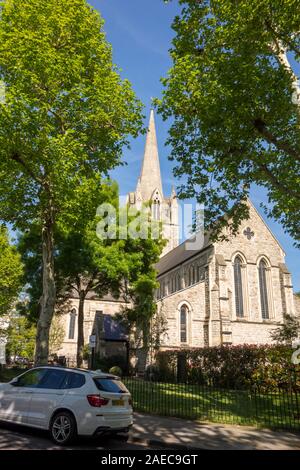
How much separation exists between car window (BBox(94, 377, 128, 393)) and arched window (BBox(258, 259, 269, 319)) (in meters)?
28.5

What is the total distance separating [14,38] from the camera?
1426 centimetres

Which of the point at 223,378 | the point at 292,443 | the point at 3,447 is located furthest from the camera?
the point at 223,378

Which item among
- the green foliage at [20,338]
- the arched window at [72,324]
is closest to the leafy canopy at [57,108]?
the arched window at [72,324]

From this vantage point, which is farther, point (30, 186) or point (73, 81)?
point (30, 186)

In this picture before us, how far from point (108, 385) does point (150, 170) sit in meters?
63.1

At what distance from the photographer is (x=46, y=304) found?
14859 millimetres

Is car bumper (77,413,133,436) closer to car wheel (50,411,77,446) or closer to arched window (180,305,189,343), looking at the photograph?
car wheel (50,411,77,446)

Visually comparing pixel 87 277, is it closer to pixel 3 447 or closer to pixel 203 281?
pixel 203 281

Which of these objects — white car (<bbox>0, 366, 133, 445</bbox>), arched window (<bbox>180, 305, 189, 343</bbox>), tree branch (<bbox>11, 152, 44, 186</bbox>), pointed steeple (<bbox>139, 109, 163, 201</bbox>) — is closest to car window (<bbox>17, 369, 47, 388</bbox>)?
white car (<bbox>0, 366, 133, 445</bbox>)

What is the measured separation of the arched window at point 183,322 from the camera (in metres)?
33.4

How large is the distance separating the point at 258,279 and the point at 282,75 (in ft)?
84.3

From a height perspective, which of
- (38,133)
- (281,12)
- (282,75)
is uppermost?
(281,12)

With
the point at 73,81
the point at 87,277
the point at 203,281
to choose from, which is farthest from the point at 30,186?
the point at 203,281

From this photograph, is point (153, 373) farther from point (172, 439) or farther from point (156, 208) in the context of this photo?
point (156, 208)
